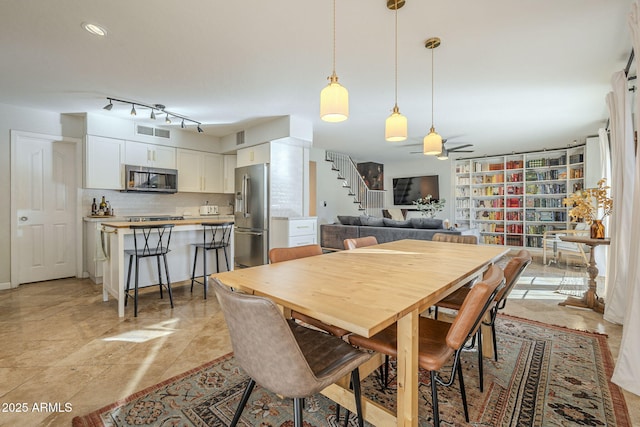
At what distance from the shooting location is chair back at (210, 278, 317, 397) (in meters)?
0.97

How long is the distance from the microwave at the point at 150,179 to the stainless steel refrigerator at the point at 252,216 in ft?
3.63

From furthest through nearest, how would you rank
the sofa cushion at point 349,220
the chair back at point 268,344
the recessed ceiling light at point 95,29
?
the sofa cushion at point 349,220 → the recessed ceiling light at point 95,29 → the chair back at point 268,344

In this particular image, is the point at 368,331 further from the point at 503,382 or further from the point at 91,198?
the point at 91,198

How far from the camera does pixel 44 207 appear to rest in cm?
445

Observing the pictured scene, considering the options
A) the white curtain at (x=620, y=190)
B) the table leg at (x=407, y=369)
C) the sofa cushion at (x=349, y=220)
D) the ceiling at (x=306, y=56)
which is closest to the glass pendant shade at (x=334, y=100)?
the ceiling at (x=306, y=56)

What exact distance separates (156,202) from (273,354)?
522cm

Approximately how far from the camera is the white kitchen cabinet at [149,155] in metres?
4.89

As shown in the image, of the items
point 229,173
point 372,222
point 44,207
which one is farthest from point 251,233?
point 44,207

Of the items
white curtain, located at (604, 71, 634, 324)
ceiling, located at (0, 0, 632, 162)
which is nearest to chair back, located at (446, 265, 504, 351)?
ceiling, located at (0, 0, 632, 162)

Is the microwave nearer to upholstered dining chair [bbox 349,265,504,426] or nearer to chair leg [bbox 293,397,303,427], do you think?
upholstered dining chair [bbox 349,265,504,426]

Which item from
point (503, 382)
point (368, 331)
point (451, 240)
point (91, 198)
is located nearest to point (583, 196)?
point (451, 240)

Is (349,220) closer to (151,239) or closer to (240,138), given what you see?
(240,138)

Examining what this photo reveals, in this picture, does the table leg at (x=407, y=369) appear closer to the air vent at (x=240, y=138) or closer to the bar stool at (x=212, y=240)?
the bar stool at (x=212, y=240)

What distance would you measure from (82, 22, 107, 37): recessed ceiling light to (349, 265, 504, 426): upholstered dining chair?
2918 mm
